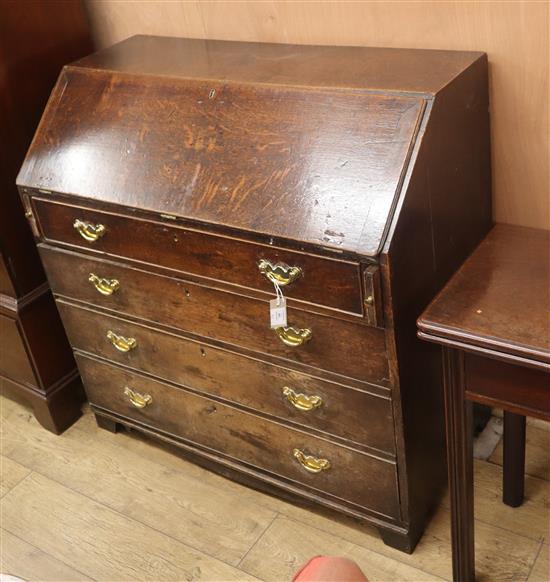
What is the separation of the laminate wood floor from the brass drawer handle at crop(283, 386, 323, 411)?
38cm

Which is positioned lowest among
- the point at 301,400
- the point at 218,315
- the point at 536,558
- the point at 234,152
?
the point at 536,558

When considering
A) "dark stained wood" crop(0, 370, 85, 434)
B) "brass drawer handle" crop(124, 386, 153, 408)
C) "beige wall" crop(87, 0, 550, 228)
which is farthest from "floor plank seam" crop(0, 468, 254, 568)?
"beige wall" crop(87, 0, 550, 228)

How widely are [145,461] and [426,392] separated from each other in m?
0.89

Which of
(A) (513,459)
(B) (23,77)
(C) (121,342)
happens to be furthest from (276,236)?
(B) (23,77)

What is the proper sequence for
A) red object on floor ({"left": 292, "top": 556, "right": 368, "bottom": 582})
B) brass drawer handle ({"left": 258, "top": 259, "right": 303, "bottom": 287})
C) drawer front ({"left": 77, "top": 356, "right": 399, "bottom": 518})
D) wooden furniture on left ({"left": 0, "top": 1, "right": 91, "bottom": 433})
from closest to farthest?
red object on floor ({"left": 292, "top": 556, "right": 368, "bottom": 582})
brass drawer handle ({"left": 258, "top": 259, "right": 303, "bottom": 287})
drawer front ({"left": 77, "top": 356, "right": 399, "bottom": 518})
wooden furniture on left ({"left": 0, "top": 1, "right": 91, "bottom": 433})

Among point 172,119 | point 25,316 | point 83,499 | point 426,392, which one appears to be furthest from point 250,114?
point 83,499

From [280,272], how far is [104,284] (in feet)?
1.86

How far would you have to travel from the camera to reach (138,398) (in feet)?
7.06

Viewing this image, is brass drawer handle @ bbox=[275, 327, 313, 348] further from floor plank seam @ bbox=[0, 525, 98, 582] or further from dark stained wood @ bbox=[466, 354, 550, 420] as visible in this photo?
floor plank seam @ bbox=[0, 525, 98, 582]

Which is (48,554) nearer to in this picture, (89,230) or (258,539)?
(258,539)

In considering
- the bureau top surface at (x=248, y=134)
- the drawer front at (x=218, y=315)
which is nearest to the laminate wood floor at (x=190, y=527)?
the drawer front at (x=218, y=315)

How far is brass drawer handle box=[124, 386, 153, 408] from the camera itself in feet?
6.99

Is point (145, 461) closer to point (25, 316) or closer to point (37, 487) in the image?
point (37, 487)

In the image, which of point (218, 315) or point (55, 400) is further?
point (55, 400)
